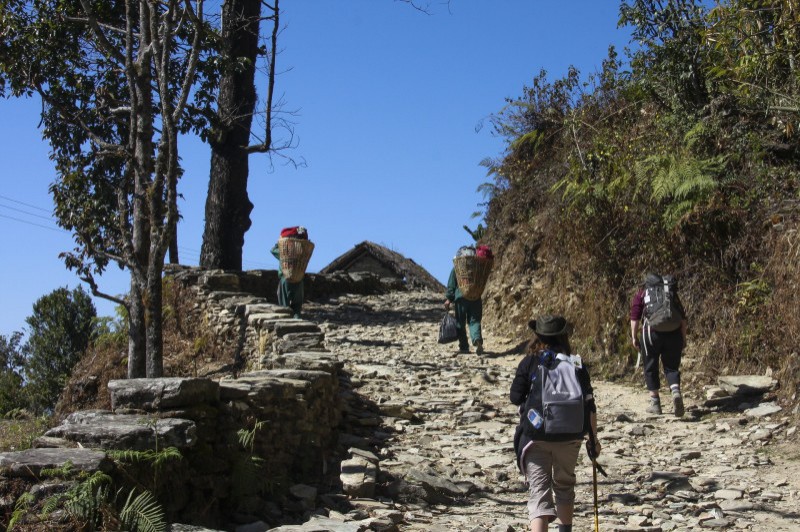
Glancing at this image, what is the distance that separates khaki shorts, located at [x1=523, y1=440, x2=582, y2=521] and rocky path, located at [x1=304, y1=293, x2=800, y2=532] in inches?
32.8

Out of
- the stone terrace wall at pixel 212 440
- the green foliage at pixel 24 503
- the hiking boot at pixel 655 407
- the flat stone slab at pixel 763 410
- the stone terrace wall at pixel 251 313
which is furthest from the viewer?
the stone terrace wall at pixel 251 313

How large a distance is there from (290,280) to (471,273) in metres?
3.18

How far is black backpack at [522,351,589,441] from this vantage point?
5.34 m

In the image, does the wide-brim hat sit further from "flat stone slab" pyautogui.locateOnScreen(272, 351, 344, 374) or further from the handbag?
the handbag

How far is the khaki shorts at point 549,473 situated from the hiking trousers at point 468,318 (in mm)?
7914

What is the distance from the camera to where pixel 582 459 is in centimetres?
825

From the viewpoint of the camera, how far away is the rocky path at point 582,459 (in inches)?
259

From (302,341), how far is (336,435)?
119 inches

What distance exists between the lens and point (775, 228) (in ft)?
33.3

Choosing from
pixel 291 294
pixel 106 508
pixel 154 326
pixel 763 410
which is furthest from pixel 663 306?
pixel 291 294

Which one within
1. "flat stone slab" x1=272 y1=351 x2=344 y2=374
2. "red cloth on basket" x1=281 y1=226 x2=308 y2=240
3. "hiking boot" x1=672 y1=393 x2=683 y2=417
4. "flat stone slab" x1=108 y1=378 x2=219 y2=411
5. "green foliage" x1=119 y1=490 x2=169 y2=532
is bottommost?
"green foliage" x1=119 y1=490 x2=169 y2=532

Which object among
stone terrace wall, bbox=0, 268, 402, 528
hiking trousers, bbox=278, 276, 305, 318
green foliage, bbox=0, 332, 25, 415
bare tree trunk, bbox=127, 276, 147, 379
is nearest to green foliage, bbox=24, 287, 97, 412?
green foliage, bbox=0, 332, 25, 415

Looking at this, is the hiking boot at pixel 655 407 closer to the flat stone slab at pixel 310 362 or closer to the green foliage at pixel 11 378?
the flat stone slab at pixel 310 362

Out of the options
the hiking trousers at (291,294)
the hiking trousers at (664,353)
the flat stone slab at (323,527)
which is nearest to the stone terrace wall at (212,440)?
the flat stone slab at (323,527)
